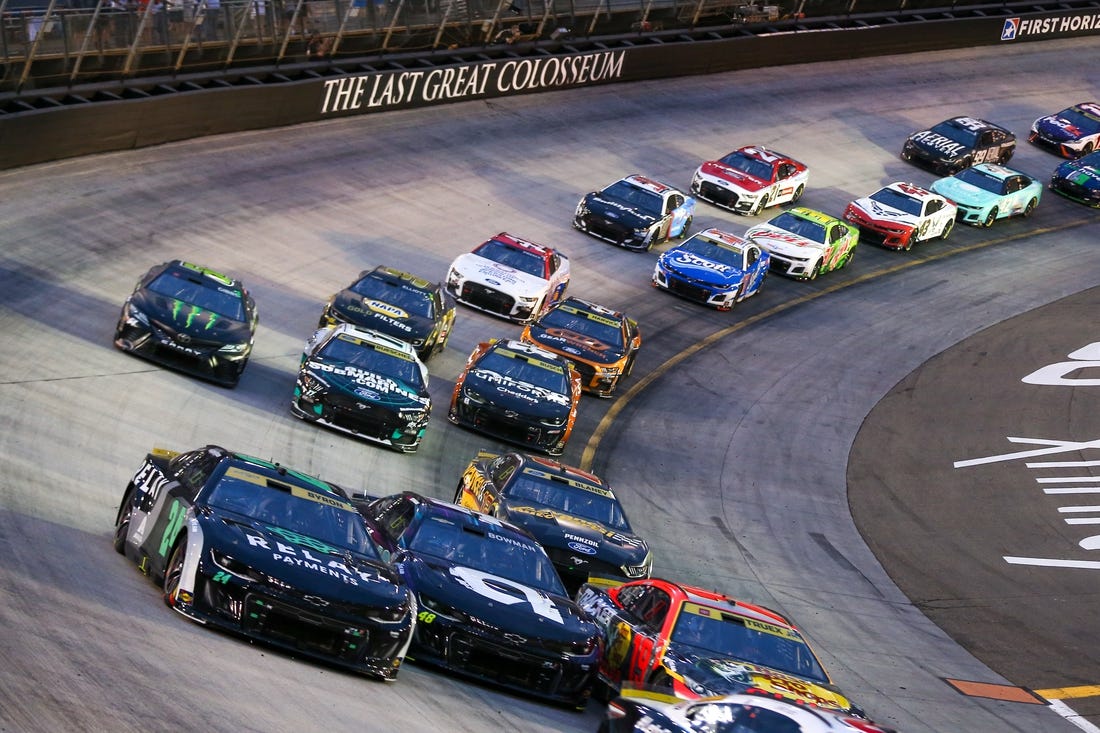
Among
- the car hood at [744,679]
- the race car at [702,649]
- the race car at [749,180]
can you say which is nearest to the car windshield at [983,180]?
the race car at [749,180]

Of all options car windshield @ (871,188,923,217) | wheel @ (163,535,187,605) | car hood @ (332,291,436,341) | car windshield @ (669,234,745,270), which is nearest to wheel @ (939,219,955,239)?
car windshield @ (871,188,923,217)

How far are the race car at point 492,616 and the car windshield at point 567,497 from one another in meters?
2.96

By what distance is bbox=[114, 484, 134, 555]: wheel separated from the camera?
45.9 ft

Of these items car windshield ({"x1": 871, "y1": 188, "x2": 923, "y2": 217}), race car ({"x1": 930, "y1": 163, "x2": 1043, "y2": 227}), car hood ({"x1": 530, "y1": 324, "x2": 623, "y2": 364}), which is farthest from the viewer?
race car ({"x1": 930, "y1": 163, "x2": 1043, "y2": 227})

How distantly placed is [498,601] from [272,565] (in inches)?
87.9

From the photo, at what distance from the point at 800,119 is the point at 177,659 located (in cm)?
3607

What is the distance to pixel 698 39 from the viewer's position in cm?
4691

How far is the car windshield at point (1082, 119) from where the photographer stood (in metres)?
47.0

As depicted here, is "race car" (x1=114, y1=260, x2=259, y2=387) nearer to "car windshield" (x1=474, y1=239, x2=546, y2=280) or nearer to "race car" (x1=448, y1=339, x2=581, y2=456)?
"race car" (x1=448, y1=339, x2=581, y2=456)

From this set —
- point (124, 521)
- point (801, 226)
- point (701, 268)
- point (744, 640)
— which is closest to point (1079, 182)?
point (801, 226)

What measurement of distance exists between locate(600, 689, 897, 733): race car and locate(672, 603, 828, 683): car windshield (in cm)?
328

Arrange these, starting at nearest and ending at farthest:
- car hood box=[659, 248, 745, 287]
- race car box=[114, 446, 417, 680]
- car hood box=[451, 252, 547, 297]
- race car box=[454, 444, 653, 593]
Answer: race car box=[114, 446, 417, 680]
race car box=[454, 444, 653, 593]
car hood box=[451, 252, 547, 297]
car hood box=[659, 248, 745, 287]

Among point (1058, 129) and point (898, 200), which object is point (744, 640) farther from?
point (1058, 129)

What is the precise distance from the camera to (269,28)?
34531 millimetres
